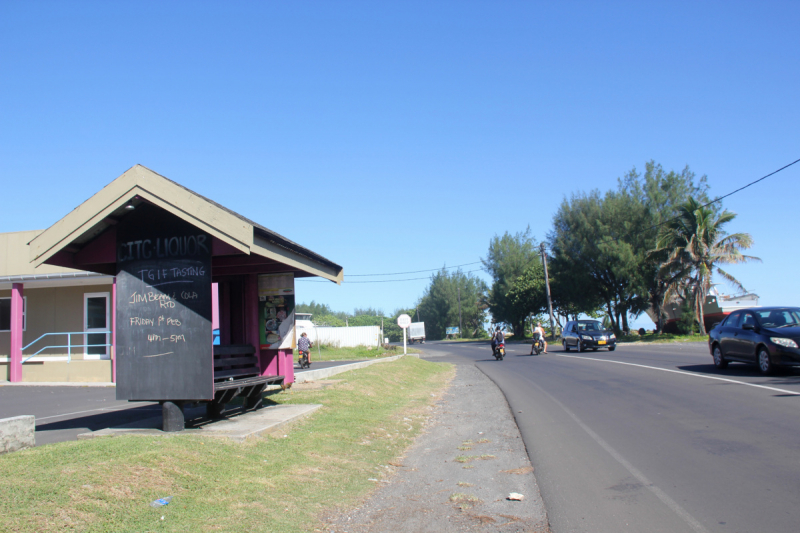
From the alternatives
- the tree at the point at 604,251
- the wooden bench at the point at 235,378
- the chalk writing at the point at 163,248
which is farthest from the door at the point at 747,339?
the tree at the point at 604,251

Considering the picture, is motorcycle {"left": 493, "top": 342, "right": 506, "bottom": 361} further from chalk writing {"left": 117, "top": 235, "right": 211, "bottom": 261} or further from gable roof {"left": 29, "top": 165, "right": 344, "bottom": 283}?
chalk writing {"left": 117, "top": 235, "right": 211, "bottom": 261}

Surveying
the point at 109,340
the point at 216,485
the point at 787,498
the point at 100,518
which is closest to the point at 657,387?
the point at 787,498

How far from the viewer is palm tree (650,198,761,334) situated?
39312mm

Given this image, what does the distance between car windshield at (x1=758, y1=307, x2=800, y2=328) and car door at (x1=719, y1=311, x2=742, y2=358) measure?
0.80m

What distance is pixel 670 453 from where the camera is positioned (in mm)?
6836

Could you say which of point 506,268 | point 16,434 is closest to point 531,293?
point 506,268

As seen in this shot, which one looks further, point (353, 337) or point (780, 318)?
point (353, 337)

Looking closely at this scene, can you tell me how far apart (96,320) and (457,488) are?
18361 millimetres

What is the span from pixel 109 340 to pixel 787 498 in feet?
65.8

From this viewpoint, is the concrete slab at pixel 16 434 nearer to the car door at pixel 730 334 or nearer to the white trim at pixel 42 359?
the car door at pixel 730 334

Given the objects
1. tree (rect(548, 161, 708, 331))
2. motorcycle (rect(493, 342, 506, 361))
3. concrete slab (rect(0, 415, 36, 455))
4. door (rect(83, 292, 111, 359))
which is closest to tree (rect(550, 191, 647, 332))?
tree (rect(548, 161, 708, 331))

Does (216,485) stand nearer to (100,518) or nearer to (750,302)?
(100,518)

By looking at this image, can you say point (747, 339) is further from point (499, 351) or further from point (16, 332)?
point (16, 332)

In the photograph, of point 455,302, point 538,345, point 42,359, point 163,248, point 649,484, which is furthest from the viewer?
point 455,302
